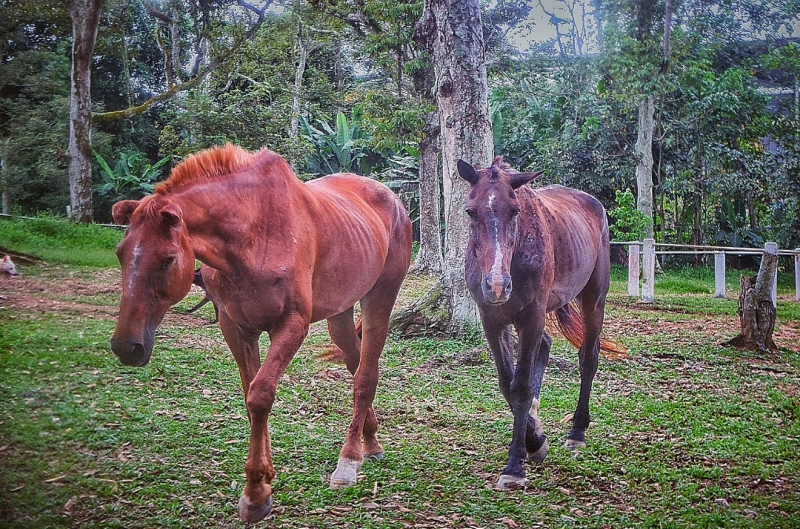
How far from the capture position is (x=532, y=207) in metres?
2.86

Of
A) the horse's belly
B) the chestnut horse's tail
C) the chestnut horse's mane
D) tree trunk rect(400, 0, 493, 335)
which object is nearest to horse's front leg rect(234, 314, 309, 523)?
the horse's belly

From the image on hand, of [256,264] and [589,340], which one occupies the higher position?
[256,264]

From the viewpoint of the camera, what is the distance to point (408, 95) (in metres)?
8.92

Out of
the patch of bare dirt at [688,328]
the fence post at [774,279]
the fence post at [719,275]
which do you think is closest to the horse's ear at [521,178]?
the fence post at [774,279]

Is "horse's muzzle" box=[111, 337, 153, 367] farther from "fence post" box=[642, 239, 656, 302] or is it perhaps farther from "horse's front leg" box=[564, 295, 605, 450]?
"fence post" box=[642, 239, 656, 302]

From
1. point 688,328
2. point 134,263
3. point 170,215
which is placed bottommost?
point 688,328

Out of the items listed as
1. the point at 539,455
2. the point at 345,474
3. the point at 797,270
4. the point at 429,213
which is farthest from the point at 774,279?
the point at 429,213

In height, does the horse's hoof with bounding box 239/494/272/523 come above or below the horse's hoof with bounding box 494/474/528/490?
above

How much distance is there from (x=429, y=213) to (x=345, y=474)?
4951mm

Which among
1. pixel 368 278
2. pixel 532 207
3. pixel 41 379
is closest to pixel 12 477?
pixel 41 379

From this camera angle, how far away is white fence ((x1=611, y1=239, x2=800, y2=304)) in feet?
12.9

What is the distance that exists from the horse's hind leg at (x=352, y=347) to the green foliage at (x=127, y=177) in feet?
3.23

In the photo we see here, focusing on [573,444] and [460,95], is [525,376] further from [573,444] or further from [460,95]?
[460,95]

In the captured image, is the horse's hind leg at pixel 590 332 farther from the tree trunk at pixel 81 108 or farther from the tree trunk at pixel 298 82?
the tree trunk at pixel 298 82
